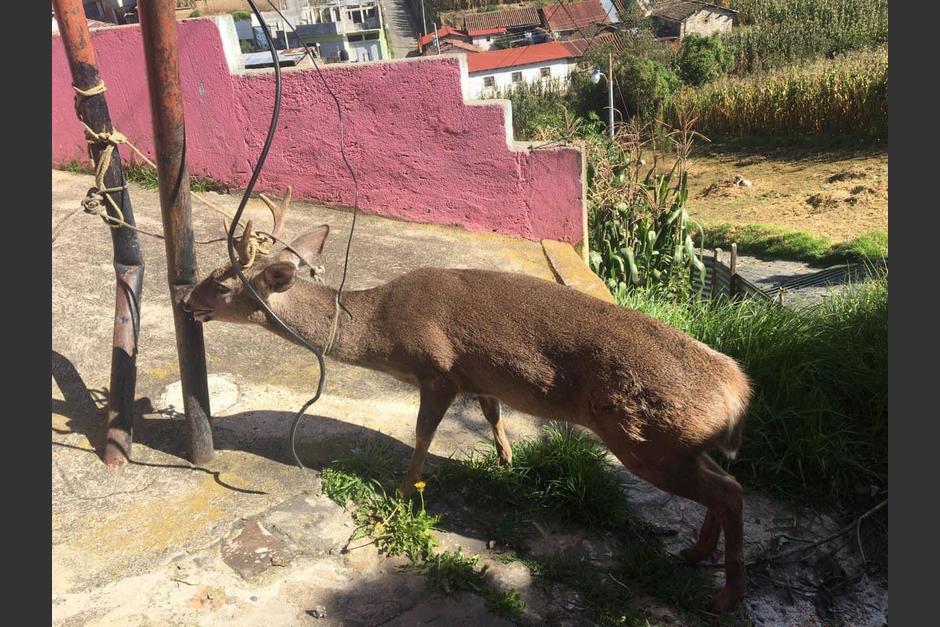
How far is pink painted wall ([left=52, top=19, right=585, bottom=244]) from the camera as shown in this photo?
26.9ft

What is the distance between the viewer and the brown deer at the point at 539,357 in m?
3.71

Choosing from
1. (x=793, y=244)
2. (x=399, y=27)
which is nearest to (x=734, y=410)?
(x=399, y=27)

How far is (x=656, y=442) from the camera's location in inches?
146

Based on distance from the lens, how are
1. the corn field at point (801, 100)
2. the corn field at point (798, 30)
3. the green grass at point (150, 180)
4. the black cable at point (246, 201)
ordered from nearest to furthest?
the black cable at point (246, 201) < the green grass at point (150, 180) < the corn field at point (801, 100) < the corn field at point (798, 30)

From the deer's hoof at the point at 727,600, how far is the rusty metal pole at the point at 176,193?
3.05m

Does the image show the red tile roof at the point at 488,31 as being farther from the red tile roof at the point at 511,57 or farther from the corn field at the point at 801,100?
the corn field at the point at 801,100

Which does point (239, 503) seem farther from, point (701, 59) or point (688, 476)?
point (701, 59)

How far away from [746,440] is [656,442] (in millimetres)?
1836

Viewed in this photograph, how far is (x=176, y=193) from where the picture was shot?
13.4 ft

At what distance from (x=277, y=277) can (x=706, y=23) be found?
26.4 metres

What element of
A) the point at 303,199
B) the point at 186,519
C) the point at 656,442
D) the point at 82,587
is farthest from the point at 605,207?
the point at 82,587

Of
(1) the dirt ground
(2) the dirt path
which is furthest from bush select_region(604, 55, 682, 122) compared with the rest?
(2) the dirt path

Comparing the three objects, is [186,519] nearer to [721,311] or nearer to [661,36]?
[721,311]

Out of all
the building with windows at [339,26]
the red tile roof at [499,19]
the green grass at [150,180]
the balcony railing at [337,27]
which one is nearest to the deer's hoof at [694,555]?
the green grass at [150,180]
